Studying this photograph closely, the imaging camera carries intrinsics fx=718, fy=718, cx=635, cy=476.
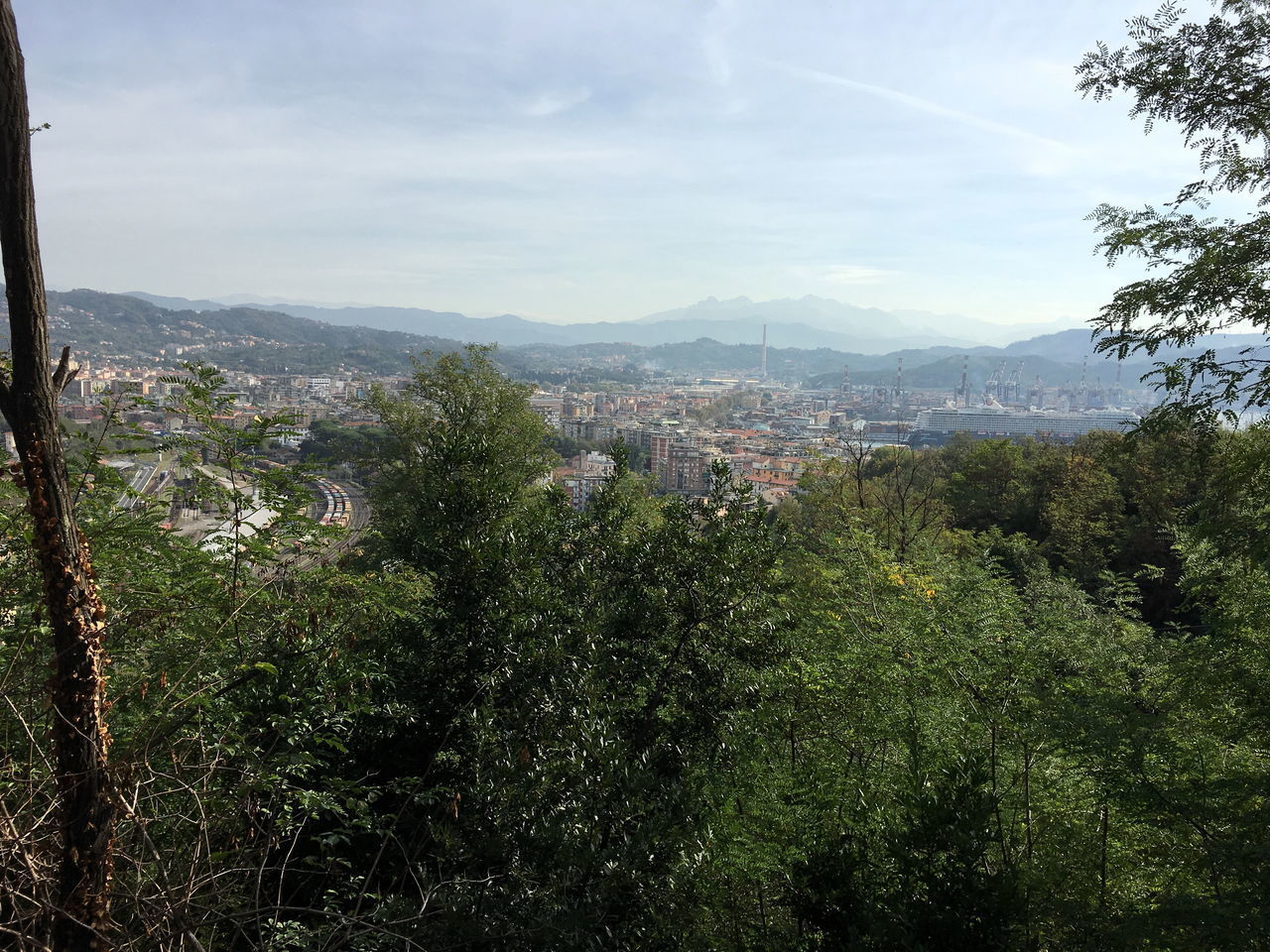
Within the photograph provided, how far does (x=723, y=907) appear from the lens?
16.3 feet

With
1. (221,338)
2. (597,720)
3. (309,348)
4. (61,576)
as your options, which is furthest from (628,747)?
(221,338)

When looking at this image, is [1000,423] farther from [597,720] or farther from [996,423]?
[597,720]

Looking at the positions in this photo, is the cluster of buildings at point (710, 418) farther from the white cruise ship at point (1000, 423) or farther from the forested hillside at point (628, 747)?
the forested hillside at point (628, 747)

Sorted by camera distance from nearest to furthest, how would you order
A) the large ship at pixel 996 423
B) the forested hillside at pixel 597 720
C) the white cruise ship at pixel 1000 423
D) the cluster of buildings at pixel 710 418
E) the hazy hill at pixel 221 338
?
the forested hillside at pixel 597 720 < the cluster of buildings at pixel 710 418 < the hazy hill at pixel 221 338 < the large ship at pixel 996 423 < the white cruise ship at pixel 1000 423

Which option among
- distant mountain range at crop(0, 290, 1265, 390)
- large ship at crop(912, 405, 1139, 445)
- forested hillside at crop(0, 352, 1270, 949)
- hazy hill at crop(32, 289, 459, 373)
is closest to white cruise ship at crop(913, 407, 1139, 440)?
large ship at crop(912, 405, 1139, 445)

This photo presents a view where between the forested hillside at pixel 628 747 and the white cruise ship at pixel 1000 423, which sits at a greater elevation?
the white cruise ship at pixel 1000 423

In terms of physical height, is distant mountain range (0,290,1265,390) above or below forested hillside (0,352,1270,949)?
above

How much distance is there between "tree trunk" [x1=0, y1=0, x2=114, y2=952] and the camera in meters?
A: 2.20

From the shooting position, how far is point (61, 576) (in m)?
2.32

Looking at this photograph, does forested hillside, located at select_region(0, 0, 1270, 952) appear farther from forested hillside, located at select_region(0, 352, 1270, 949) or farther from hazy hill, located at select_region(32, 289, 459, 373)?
hazy hill, located at select_region(32, 289, 459, 373)

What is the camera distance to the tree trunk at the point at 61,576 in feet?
7.22

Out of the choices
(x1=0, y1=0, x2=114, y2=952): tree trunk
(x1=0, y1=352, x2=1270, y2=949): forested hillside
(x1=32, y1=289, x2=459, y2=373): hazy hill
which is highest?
(x1=32, y1=289, x2=459, y2=373): hazy hill

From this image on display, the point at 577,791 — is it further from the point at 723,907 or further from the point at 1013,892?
the point at 1013,892

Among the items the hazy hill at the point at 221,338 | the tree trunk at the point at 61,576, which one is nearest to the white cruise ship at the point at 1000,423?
the hazy hill at the point at 221,338
